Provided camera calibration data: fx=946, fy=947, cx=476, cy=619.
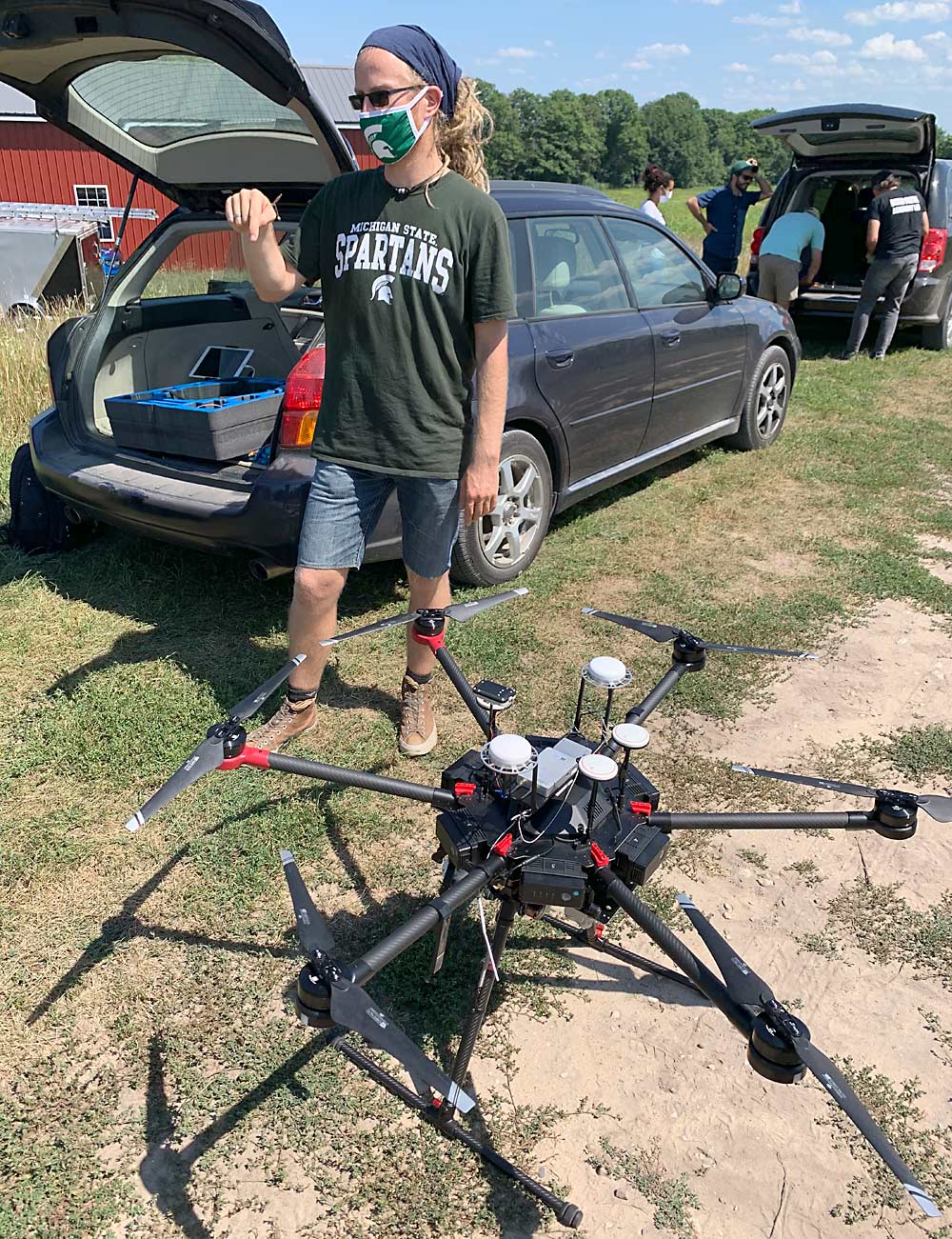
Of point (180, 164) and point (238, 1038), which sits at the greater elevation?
point (180, 164)

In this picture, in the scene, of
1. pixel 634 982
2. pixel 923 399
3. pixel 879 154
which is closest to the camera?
pixel 634 982

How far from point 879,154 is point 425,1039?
1005 centimetres

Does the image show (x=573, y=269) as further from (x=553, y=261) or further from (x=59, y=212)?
(x=59, y=212)

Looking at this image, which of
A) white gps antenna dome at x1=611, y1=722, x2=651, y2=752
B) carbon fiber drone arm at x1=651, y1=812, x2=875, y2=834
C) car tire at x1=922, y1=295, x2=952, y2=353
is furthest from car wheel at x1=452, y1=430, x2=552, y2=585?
car tire at x1=922, y1=295, x2=952, y2=353

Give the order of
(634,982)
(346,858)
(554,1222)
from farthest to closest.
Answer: (346,858), (634,982), (554,1222)

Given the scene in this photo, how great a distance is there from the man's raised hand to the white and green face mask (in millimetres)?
334

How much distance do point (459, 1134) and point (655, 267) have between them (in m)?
4.71

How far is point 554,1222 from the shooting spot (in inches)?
76.0

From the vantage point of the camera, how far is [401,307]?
8.87ft

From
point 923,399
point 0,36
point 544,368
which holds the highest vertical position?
point 0,36

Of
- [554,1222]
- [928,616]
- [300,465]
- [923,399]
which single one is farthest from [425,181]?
[923,399]

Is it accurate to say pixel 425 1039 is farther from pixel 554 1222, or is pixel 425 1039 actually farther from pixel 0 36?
pixel 0 36

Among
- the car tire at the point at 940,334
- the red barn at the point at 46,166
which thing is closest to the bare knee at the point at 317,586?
the car tire at the point at 940,334

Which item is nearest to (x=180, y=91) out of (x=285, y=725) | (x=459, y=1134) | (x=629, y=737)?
(x=285, y=725)
